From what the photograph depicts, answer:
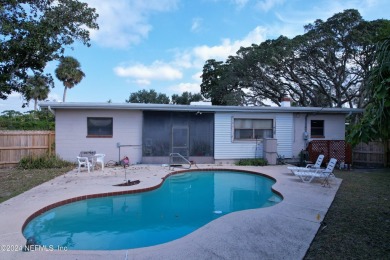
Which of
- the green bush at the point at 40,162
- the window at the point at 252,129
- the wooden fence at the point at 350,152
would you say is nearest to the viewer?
the green bush at the point at 40,162

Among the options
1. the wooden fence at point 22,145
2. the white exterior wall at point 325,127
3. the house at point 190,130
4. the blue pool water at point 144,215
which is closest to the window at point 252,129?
the house at point 190,130

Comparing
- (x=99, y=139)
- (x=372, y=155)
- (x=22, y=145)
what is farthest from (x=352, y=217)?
(x=22, y=145)

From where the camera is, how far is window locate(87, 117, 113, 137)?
505 inches

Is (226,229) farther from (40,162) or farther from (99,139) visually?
(40,162)

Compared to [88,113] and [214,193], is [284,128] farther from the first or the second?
[88,113]

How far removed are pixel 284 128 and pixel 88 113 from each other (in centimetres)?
990

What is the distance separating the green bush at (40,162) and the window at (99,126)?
6.00 feet

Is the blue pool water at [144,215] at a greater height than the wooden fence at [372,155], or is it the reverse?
the wooden fence at [372,155]

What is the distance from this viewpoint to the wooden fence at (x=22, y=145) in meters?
11.9

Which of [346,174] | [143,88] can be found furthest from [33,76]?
[143,88]

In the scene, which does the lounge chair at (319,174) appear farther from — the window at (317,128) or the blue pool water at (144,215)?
the window at (317,128)

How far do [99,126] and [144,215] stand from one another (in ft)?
24.0

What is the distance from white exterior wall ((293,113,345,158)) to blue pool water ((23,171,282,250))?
528 cm

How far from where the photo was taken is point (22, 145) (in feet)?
39.9
